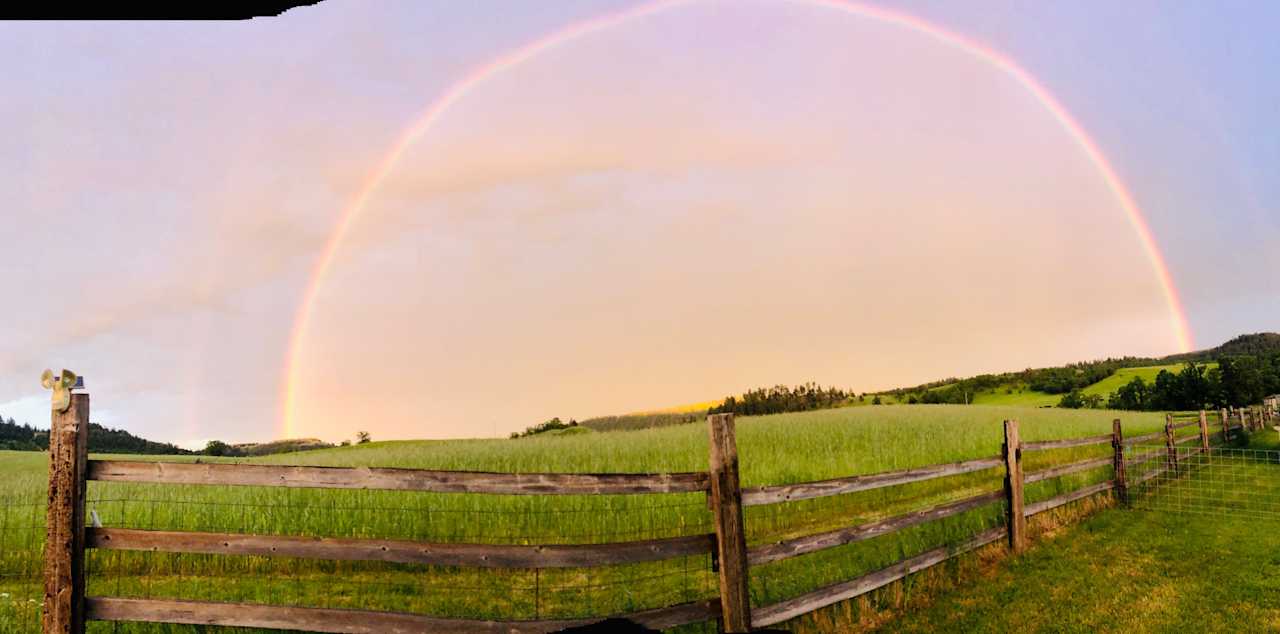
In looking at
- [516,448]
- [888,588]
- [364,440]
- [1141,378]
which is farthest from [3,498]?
[1141,378]

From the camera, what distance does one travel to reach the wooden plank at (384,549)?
21.6 ft

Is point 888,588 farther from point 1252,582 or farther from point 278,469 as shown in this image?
point 278,469

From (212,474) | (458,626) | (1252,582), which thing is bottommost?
(1252,582)

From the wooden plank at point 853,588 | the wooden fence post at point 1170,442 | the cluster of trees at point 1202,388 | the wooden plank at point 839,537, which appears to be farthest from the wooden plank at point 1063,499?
the cluster of trees at point 1202,388

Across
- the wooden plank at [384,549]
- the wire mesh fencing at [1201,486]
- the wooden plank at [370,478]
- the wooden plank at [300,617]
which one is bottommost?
the wire mesh fencing at [1201,486]

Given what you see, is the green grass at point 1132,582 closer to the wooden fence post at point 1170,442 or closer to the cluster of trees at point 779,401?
the wooden fence post at point 1170,442

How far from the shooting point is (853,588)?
8.77 m

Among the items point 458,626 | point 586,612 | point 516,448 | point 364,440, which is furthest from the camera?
point 364,440

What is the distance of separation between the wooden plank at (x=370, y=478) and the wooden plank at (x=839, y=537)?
136 cm

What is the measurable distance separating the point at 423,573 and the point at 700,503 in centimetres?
533

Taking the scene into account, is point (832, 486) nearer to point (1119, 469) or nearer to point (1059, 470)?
point (1059, 470)

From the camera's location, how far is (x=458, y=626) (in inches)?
260

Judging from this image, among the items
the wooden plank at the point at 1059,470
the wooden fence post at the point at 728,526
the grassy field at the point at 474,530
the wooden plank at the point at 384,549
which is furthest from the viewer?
the wooden plank at the point at 1059,470

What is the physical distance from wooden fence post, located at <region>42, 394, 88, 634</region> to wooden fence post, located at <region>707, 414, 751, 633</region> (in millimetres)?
5174
